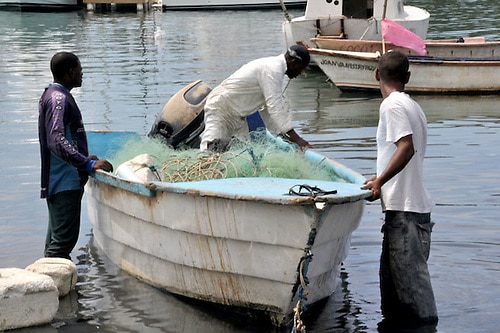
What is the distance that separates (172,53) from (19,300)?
22.1 meters

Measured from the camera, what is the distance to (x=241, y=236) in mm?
6699

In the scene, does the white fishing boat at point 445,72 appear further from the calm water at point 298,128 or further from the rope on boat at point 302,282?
the rope on boat at point 302,282

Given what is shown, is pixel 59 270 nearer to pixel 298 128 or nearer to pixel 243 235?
pixel 243 235

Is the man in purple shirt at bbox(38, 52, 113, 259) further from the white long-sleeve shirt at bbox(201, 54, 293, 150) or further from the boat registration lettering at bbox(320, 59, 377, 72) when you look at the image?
the boat registration lettering at bbox(320, 59, 377, 72)

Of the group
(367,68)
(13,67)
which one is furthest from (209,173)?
(13,67)

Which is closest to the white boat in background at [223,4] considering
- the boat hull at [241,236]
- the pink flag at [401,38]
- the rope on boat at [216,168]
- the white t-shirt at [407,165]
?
the pink flag at [401,38]

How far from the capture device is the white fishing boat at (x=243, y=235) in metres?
6.45

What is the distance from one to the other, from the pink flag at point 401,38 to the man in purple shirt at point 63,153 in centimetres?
1217

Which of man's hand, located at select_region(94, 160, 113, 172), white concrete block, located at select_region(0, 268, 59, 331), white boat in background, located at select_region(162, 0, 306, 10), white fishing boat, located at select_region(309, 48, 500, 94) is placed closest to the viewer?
white concrete block, located at select_region(0, 268, 59, 331)

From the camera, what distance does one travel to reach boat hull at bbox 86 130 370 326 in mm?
6453

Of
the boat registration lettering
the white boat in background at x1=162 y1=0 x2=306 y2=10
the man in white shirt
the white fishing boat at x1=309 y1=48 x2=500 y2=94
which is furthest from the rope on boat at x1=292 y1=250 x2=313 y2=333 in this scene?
the white boat in background at x1=162 y1=0 x2=306 y2=10

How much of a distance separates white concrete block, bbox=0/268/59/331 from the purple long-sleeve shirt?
909mm

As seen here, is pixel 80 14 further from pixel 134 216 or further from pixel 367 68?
pixel 134 216

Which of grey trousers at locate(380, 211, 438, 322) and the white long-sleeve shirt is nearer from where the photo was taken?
grey trousers at locate(380, 211, 438, 322)
